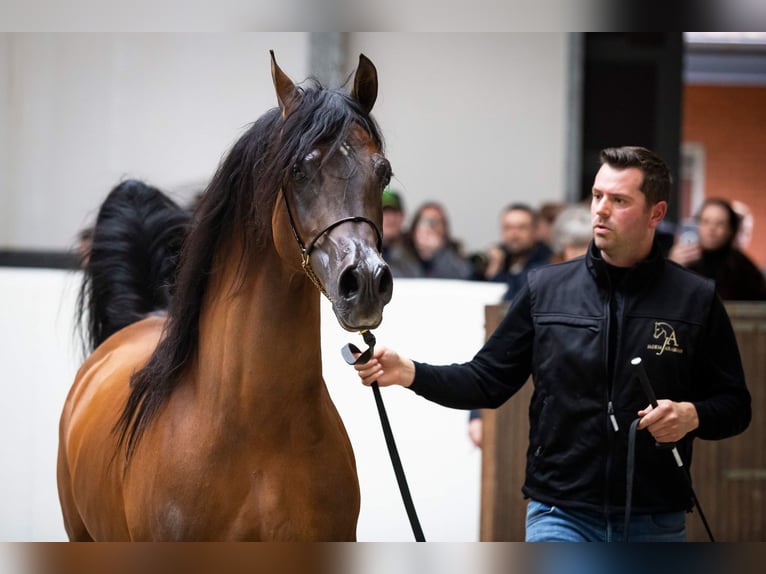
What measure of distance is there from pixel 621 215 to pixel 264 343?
0.94 meters

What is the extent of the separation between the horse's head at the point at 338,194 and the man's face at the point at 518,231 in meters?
4.33

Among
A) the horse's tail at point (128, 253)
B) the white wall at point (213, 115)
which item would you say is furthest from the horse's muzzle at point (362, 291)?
the white wall at point (213, 115)

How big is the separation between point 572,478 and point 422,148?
7.14 meters

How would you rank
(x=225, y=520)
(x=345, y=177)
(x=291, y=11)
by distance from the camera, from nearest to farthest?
(x=291, y=11)
(x=345, y=177)
(x=225, y=520)

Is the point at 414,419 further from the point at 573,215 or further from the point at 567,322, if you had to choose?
the point at 567,322

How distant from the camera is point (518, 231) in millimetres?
6766

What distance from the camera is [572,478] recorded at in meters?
2.87

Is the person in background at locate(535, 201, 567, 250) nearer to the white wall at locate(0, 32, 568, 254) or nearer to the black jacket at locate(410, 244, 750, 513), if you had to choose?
the white wall at locate(0, 32, 568, 254)

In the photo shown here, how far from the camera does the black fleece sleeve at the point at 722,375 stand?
9.21ft

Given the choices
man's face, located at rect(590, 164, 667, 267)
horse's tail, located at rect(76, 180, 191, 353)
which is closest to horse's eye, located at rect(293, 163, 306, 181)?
man's face, located at rect(590, 164, 667, 267)

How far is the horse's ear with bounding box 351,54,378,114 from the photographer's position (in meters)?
2.48

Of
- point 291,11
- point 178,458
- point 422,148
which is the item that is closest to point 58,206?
point 422,148

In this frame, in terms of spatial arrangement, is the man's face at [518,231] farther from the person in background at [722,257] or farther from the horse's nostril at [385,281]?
the horse's nostril at [385,281]

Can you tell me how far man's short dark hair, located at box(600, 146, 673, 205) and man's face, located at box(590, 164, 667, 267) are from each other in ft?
0.04
